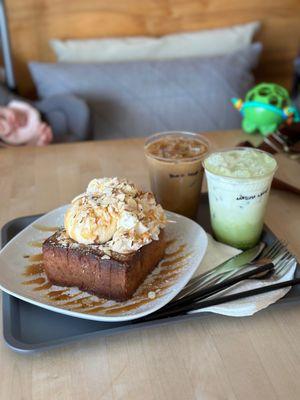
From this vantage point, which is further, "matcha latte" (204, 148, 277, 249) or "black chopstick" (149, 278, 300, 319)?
"matcha latte" (204, 148, 277, 249)

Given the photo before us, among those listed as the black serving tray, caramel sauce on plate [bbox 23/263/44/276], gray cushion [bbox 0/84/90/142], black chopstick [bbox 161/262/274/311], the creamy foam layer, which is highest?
the creamy foam layer

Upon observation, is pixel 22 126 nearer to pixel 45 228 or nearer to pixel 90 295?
pixel 45 228

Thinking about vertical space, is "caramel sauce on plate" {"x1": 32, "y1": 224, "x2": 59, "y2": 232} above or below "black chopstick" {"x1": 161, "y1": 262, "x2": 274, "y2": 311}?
below

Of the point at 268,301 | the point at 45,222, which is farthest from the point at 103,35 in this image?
the point at 268,301

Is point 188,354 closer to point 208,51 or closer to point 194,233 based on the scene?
point 194,233

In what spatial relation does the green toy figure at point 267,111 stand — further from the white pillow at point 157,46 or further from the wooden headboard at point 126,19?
the wooden headboard at point 126,19

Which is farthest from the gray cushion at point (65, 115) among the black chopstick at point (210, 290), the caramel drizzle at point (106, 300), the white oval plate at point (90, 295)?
the black chopstick at point (210, 290)

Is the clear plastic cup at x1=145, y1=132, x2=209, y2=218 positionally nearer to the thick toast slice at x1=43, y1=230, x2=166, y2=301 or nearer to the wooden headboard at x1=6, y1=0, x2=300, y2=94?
the thick toast slice at x1=43, y1=230, x2=166, y2=301

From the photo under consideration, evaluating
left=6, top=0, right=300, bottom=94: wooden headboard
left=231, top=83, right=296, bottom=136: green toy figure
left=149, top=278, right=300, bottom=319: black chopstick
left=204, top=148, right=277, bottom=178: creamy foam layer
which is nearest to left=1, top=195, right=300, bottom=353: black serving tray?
left=149, top=278, right=300, bottom=319: black chopstick
